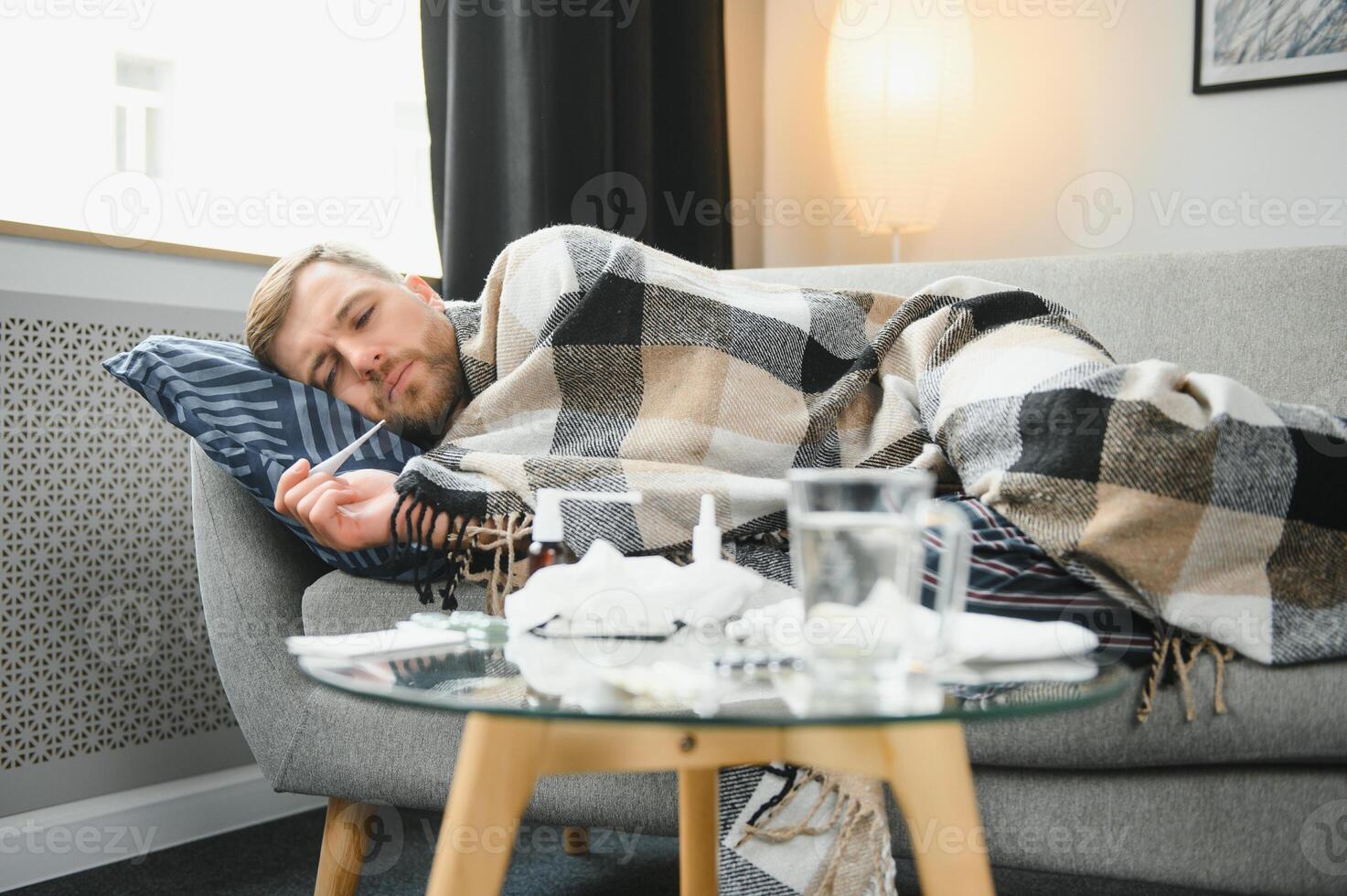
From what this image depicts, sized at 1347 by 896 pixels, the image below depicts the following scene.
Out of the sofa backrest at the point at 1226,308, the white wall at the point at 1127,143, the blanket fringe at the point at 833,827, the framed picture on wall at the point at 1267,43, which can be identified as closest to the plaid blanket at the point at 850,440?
the blanket fringe at the point at 833,827

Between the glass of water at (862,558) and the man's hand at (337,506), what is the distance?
2.12ft

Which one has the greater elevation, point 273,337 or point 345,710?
point 273,337

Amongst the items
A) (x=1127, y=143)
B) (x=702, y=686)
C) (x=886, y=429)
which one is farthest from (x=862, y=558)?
(x=1127, y=143)

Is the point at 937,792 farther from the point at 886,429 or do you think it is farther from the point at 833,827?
the point at 886,429

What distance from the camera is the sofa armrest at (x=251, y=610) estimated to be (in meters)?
1.15

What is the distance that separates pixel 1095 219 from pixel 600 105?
107cm

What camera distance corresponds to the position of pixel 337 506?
3.67ft

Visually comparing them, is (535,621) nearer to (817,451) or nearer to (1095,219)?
(817,451)

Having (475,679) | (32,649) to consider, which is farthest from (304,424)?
(475,679)

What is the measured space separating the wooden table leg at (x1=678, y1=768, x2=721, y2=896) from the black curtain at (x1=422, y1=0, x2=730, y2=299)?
3.83ft

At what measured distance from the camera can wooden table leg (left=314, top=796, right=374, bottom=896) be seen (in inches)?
44.4

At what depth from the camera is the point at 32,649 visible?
1385 millimetres

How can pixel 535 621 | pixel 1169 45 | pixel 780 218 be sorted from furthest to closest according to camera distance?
pixel 780 218 < pixel 1169 45 < pixel 535 621

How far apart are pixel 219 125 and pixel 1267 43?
6.32 feet
